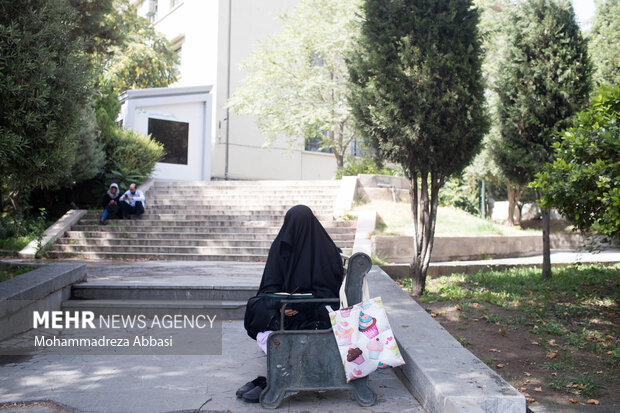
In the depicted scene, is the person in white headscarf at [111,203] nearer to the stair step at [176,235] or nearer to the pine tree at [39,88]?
the stair step at [176,235]

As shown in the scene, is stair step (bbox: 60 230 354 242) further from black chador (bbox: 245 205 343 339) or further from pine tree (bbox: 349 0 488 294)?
black chador (bbox: 245 205 343 339)

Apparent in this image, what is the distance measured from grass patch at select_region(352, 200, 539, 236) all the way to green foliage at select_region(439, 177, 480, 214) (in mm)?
5590

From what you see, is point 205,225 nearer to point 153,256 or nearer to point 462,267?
point 153,256

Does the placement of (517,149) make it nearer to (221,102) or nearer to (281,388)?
(281,388)

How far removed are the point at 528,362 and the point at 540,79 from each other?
17.8ft

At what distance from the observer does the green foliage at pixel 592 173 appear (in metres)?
5.03

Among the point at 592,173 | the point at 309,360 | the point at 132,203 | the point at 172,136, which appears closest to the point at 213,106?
the point at 172,136

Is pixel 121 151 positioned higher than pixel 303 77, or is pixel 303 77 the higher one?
pixel 303 77

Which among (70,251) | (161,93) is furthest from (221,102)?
(70,251)

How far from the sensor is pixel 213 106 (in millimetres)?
22688

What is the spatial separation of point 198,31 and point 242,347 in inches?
859

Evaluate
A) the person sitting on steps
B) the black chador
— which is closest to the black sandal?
the black chador

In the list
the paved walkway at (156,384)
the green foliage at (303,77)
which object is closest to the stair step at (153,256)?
the paved walkway at (156,384)

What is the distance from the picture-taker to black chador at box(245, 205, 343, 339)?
377cm
